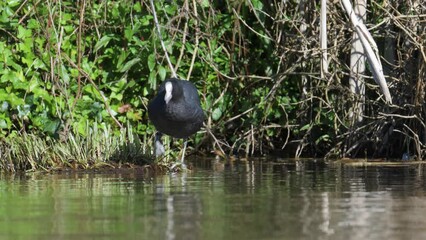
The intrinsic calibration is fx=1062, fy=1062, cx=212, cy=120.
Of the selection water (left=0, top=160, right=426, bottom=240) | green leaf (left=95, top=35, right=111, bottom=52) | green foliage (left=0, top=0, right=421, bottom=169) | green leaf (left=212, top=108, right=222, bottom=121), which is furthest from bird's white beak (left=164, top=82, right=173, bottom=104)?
green leaf (left=212, top=108, right=222, bottom=121)

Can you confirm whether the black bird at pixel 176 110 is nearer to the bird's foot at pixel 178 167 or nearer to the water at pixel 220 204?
the bird's foot at pixel 178 167

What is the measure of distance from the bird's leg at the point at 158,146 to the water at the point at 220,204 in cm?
59

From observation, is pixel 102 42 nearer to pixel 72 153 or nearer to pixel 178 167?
pixel 72 153

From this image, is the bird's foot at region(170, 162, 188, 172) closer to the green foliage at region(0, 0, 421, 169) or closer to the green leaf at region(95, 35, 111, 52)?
the green foliage at region(0, 0, 421, 169)

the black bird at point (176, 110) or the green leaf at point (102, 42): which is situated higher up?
the green leaf at point (102, 42)

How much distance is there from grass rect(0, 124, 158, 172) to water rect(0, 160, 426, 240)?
10.5 inches

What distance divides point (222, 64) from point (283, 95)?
0.77 meters

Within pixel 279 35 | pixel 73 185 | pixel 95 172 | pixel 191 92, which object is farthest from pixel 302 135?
pixel 73 185

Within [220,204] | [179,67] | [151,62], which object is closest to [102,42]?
[151,62]

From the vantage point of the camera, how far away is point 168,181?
881 centimetres

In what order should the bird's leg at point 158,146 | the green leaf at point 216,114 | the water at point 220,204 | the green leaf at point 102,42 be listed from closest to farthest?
the water at point 220,204
the bird's leg at point 158,146
the green leaf at point 102,42
the green leaf at point 216,114

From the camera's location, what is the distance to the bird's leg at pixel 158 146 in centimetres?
1017

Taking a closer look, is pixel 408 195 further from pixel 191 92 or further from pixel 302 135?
pixel 302 135

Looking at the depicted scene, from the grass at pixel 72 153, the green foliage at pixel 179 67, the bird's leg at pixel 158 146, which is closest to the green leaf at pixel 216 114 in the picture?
the green foliage at pixel 179 67
